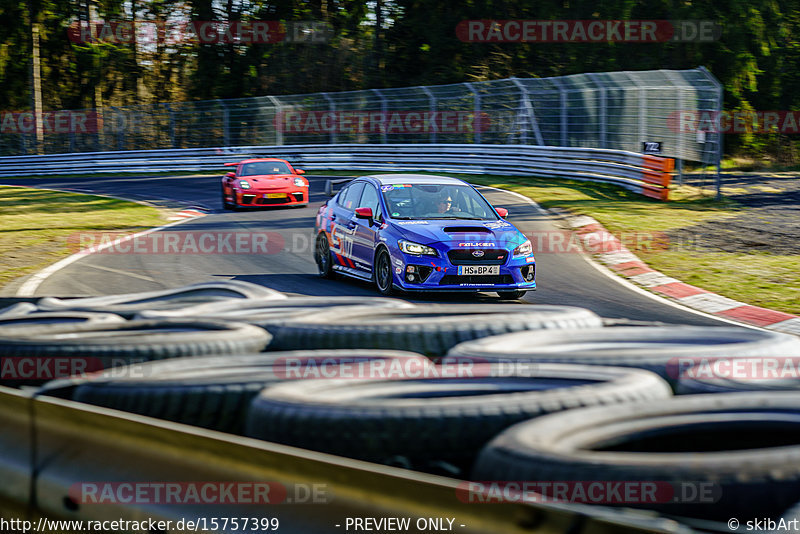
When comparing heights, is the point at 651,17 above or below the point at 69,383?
above

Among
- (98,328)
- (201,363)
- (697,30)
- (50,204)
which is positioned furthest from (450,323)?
(697,30)

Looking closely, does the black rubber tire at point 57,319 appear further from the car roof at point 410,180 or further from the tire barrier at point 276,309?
the car roof at point 410,180

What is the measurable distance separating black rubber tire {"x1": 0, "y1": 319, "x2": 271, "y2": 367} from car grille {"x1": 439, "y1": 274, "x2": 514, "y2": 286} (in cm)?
529

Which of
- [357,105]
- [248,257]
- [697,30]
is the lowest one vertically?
[248,257]

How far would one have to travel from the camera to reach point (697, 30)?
3950 cm

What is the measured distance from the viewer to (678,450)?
2977 millimetres

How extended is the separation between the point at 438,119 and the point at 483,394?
29.3 meters

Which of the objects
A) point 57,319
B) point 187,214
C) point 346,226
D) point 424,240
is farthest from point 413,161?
point 57,319

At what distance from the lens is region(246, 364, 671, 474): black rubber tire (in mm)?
2998

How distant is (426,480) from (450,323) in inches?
100

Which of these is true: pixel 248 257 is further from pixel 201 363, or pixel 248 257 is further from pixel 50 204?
pixel 50 204

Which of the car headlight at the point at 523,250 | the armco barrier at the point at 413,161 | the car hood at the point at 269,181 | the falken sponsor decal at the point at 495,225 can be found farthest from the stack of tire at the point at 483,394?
the armco barrier at the point at 413,161

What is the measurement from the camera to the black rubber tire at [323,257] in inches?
466

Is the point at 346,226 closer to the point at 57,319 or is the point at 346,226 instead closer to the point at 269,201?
the point at 57,319
